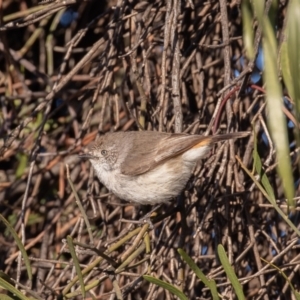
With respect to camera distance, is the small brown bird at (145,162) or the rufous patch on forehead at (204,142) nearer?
the rufous patch on forehead at (204,142)

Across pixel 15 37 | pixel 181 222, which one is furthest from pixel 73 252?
pixel 15 37

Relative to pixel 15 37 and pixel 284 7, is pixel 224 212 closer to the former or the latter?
pixel 284 7

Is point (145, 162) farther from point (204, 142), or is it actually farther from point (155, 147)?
point (204, 142)

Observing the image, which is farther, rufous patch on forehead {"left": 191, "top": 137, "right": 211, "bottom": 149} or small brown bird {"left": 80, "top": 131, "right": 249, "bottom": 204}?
small brown bird {"left": 80, "top": 131, "right": 249, "bottom": 204}

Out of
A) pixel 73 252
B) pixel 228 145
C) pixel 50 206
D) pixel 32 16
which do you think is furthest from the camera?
pixel 50 206

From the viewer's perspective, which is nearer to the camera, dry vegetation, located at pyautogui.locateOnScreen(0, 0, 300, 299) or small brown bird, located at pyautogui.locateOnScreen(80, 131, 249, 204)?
dry vegetation, located at pyautogui.locateOnScreen(0, 0, 300, 299)
